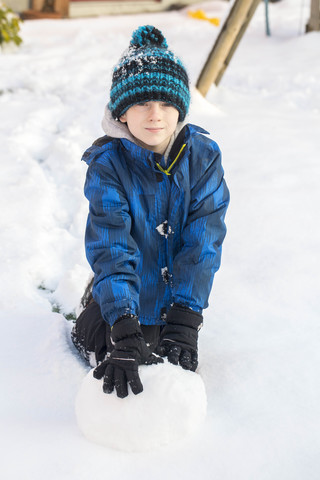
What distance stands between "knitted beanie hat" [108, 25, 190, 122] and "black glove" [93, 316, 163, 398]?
25.1 inches

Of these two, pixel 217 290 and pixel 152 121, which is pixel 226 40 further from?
pixel 152 121

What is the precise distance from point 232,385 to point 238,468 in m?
0.37

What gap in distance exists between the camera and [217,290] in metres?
2.44

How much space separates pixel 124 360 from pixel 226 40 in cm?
335

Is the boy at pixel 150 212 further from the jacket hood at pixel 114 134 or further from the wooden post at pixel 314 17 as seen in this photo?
the wooden post at pixel 314 17

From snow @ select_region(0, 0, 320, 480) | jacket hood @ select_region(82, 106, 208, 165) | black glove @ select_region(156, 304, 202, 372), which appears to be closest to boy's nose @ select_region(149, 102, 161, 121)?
jacket hood @ select_region(82, 106, 208, 165)

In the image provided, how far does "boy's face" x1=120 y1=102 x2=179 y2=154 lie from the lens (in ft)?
5.77

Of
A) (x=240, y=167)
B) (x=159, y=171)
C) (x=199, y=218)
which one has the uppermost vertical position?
(x=159, y=171)

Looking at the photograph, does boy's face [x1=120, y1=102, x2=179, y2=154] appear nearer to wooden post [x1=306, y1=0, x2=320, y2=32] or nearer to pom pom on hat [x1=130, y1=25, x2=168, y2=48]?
pom pom on hat [x1=130, y1=25, x2=168, y2=48]

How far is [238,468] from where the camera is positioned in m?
1.51

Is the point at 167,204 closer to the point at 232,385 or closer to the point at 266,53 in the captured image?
the point at 232,385

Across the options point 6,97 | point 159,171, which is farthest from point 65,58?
point 159,171

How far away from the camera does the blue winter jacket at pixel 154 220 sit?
1778 millimetres

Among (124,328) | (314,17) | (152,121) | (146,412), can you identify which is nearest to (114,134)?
(152,121)
